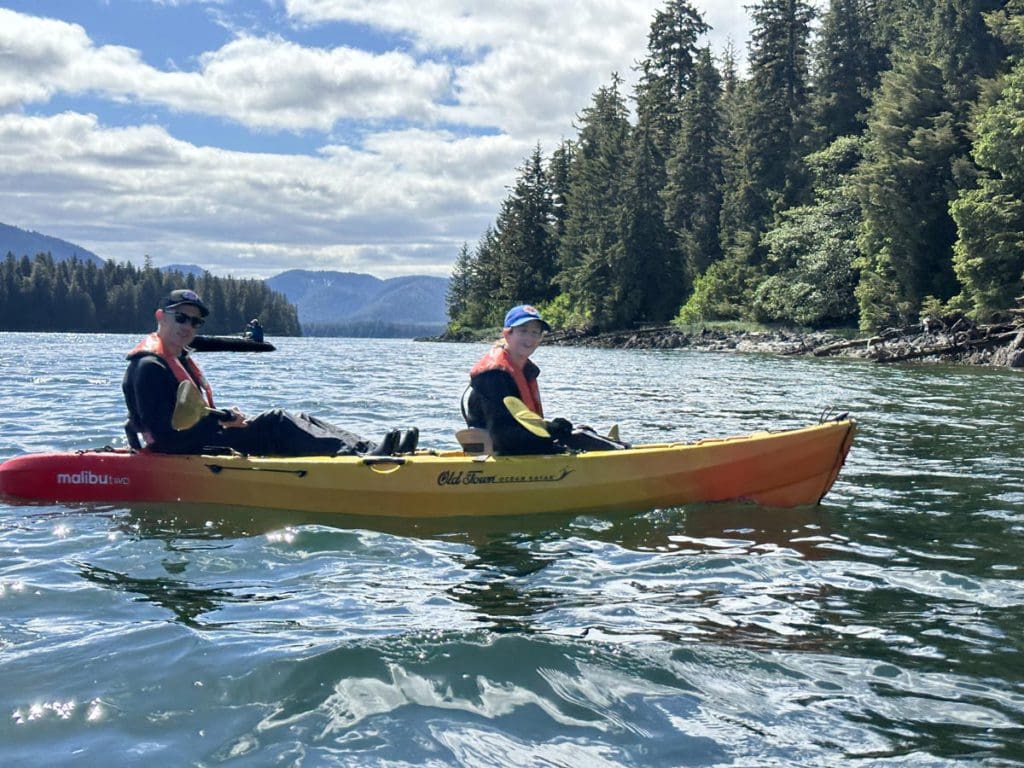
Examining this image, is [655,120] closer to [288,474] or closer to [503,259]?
[503,259]

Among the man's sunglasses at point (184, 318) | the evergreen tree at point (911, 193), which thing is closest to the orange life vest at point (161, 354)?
the man's sunglasses at point (184, 318)

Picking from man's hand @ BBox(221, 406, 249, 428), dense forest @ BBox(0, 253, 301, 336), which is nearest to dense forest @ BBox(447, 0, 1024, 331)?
man's hand @ BBox(221, 406, 249, 428)

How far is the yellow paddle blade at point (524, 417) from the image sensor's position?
24.8ft

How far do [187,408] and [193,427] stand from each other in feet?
1.38

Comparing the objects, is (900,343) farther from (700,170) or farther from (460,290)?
(460,290)

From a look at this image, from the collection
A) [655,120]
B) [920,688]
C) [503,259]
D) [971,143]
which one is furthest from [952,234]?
[503,259]

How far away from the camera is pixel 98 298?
137000mm

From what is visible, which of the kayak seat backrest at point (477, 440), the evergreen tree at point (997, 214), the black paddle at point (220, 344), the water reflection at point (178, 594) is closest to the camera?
the water reflection at point (178, 594)

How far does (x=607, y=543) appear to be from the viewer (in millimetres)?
6875

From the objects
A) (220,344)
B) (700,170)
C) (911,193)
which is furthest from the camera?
(700,170)

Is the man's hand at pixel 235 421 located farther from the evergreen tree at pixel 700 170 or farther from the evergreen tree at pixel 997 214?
the evergreen tree at pixel 700 170

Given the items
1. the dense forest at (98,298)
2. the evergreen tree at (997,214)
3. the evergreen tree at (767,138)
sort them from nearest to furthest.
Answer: the evergreen tree at (997,214)
the evergreen tree at (767,138)
the dense forest at (98,298)

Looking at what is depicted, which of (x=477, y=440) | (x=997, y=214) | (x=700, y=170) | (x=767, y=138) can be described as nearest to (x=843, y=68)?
(x=767, y=138)

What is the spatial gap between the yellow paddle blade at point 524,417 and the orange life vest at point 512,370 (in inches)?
7.2
